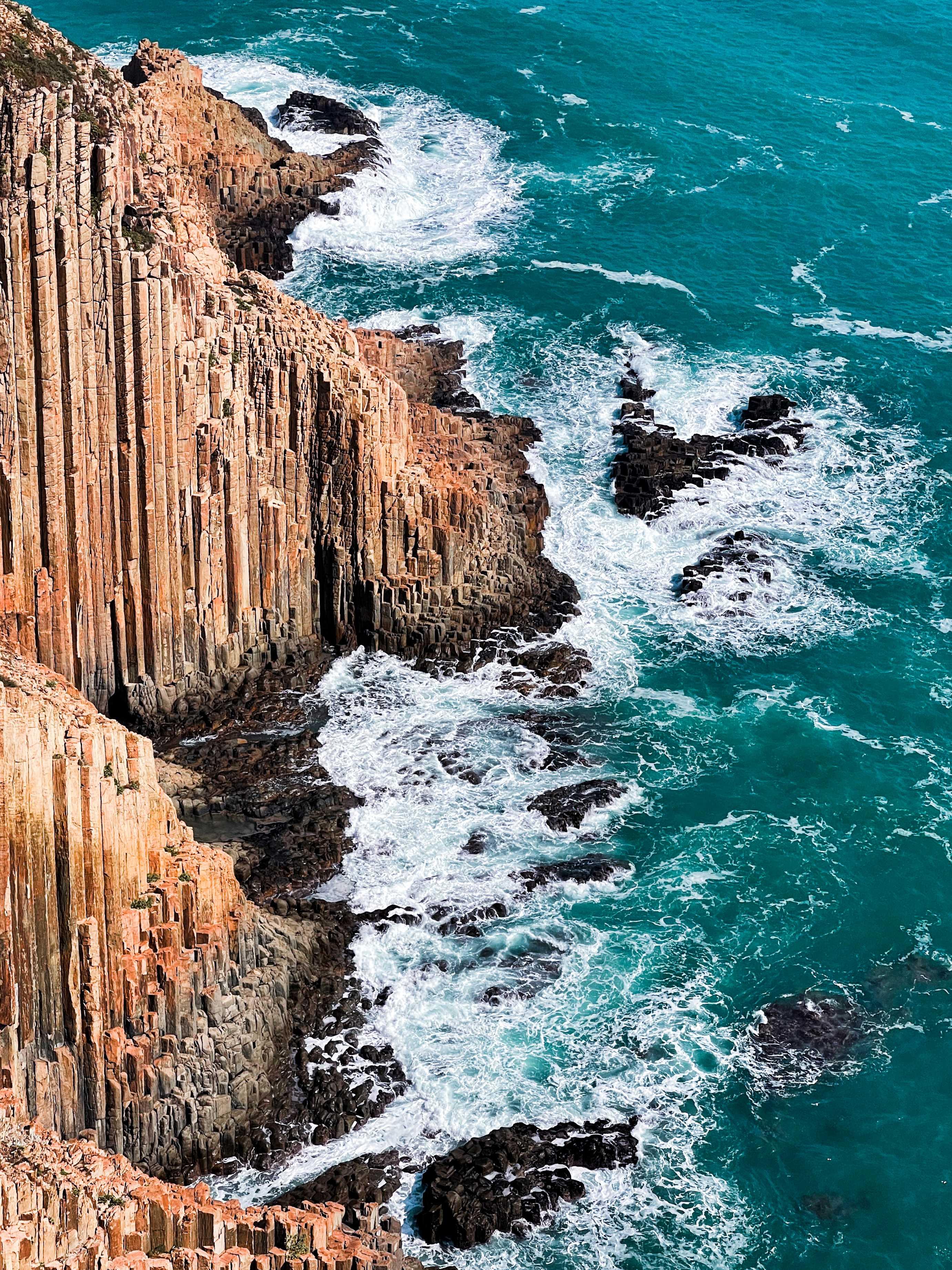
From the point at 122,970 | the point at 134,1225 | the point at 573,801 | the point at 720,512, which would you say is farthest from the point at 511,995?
the point at 720,512

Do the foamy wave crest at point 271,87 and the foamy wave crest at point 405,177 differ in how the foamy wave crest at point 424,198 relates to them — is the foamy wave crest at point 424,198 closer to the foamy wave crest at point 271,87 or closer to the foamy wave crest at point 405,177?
the foamy wave crest at point 405,177

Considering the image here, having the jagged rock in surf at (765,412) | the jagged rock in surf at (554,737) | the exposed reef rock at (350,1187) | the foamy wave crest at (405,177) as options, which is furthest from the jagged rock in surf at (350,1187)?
the foamy wave crest at (405,177)

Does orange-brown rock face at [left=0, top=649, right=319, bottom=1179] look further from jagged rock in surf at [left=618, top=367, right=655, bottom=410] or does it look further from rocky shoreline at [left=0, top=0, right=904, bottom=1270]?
jagged rock in surf at [left=618, top=367, right=655, bottom=410]

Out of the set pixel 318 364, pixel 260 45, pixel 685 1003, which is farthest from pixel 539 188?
pixel 685 1003

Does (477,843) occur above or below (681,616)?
below

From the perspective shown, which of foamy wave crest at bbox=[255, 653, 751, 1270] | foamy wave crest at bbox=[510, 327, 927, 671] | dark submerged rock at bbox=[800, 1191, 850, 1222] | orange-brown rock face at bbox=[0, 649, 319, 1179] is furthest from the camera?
foamy wave crest at bbox=[510, 327, 927, 671]

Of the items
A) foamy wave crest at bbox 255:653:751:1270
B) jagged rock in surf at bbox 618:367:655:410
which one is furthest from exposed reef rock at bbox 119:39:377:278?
foamy wave crest at bbox 255:653:751:1270

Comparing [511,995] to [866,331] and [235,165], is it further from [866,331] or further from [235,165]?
[235,165]
